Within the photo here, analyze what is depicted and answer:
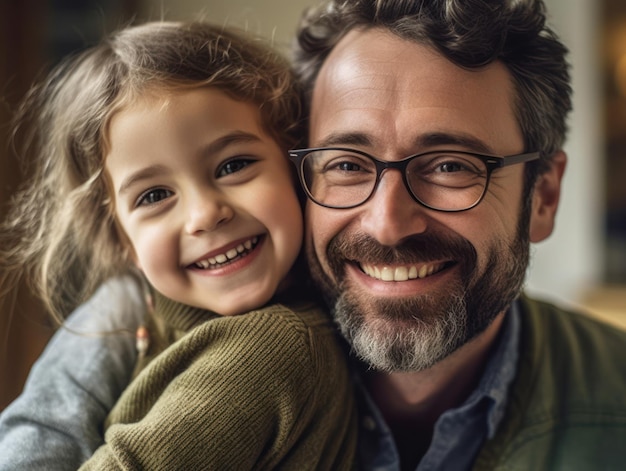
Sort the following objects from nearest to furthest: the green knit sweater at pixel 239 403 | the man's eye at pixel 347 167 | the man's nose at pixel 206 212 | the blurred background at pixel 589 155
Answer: the green knit sweater at pixel 239 403
the man's nose at pixel 206 212
the man's eye at pixel 347 167
the blurred background at pixel 589 155

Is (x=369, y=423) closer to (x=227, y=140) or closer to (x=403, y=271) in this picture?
(x=403, y=271)

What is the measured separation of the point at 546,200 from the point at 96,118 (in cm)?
95

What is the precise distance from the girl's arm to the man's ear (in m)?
0.88

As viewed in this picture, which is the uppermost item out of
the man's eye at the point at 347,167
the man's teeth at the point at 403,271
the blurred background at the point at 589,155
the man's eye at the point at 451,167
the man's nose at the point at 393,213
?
the man's eye at the point at 451,167

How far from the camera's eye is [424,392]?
141 centimetres

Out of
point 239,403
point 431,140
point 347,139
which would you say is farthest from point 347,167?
point 239,403

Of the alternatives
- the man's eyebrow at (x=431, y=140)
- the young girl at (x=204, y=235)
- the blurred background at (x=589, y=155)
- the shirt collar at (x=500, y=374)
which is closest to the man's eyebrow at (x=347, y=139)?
the man's eyebrow at (x=431, y=140)

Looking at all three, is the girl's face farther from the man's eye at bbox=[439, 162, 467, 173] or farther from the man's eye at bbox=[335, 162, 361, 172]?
the man's eye at bbox=[439, 162, 467, 173]

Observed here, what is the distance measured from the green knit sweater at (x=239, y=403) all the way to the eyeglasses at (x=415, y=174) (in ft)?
0.78

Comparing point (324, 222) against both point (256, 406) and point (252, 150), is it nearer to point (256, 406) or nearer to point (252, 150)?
point (252, 150)

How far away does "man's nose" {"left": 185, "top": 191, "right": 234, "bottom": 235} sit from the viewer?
3.80 ft

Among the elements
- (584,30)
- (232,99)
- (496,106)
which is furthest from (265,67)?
(584,30)

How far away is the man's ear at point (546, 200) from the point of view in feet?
4.75

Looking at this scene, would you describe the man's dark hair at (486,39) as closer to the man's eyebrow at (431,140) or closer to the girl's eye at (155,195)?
the man's eyebrow at (431,140)
